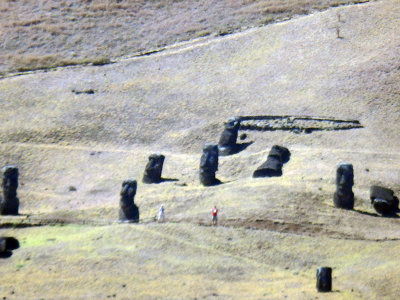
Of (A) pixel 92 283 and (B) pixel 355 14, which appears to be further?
(B) pixel 355 14

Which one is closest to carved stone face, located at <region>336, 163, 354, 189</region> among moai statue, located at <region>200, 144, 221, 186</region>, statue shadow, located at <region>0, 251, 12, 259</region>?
moai statue, located at <region>200, 144, 221, 186</region>

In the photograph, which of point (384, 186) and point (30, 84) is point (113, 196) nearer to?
point (384, 186)

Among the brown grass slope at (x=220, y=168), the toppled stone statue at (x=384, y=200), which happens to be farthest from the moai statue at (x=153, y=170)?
the toppled stone statue at (x=384, y=200)

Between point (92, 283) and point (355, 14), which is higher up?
point (355, 14)

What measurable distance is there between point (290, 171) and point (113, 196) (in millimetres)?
8121

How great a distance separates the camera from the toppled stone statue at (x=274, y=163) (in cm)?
5250

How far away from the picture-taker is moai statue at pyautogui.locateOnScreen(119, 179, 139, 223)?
157ft

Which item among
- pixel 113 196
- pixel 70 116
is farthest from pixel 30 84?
pixel 113 196

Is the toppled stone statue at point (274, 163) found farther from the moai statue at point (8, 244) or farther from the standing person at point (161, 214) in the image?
the moai statue at point (8, 244)

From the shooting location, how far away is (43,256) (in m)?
41.7

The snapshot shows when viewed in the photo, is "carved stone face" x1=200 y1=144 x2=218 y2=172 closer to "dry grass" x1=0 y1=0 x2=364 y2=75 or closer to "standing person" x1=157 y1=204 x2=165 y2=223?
"standing person" x1=157 y1=204 x2=165 y2=223

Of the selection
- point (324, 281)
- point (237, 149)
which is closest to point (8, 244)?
point (324, 281)

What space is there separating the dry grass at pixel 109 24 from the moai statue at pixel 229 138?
58.4 feet

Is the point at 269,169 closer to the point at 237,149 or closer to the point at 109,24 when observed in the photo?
the point at 237,149
